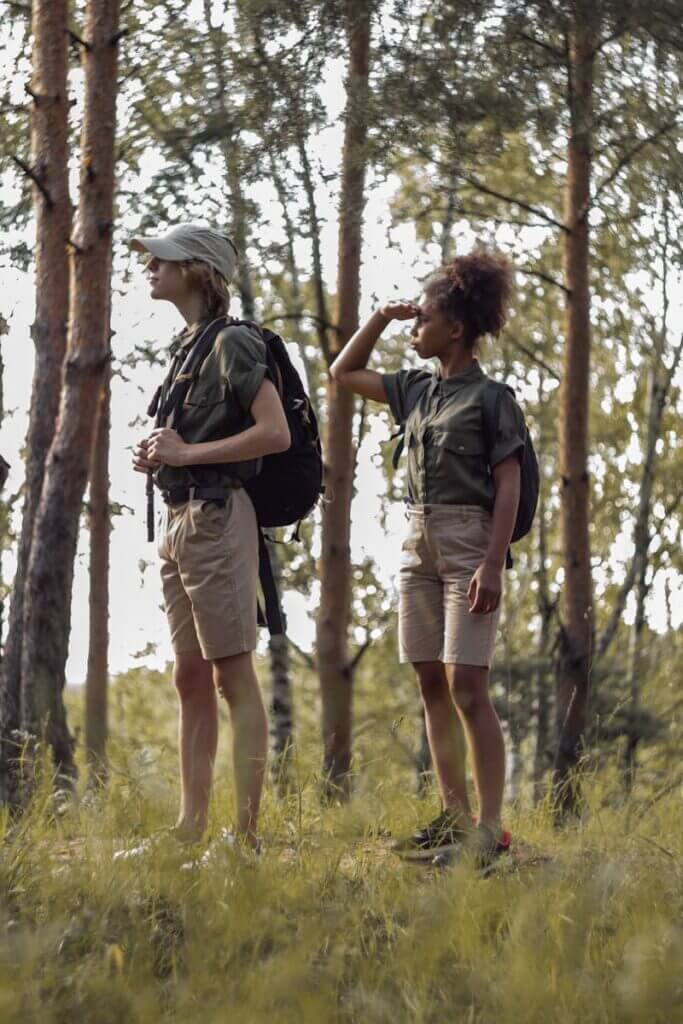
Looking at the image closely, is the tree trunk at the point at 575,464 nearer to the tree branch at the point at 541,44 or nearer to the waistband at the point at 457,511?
the tree branch at the point at 541,44

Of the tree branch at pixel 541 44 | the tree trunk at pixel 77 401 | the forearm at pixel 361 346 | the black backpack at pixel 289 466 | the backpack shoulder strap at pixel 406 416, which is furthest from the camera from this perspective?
the tree trunk at pixel 77 401

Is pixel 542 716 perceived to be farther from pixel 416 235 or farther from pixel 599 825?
pixel 599 825

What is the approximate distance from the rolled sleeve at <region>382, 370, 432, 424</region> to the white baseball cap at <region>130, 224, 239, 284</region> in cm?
89

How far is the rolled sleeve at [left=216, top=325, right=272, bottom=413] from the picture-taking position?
439 cm

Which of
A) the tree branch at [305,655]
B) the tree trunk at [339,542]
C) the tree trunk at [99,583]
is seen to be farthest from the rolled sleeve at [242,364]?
the tree branch at [305,655]

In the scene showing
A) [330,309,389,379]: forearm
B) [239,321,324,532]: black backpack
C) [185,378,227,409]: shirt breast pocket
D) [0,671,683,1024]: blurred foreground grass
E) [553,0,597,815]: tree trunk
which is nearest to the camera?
[0,671,683,1024]: blurred foreground grass

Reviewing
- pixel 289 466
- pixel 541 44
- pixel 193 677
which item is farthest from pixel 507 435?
pixel 541 44

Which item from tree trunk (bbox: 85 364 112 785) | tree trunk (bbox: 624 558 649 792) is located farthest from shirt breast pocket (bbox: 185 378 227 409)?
tree trunk (bbox: 85 364 112 785)

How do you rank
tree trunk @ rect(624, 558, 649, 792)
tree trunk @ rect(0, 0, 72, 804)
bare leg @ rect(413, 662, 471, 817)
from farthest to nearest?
tree trunk @ rect(624, 558, 649, 792)
tree trunk @ rect(0, 0, 72, 804)
bare leg @ rect(413, 662, 471, 817)

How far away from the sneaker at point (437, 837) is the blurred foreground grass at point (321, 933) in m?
0.08

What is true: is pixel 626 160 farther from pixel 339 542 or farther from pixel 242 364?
pixel 242 364

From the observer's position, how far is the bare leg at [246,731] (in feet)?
14.4

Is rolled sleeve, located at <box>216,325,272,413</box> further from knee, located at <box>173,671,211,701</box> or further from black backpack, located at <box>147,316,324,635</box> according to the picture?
knee, located at <box>173,671,211,701</box>

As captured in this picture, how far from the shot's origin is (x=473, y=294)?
16.2 ft
